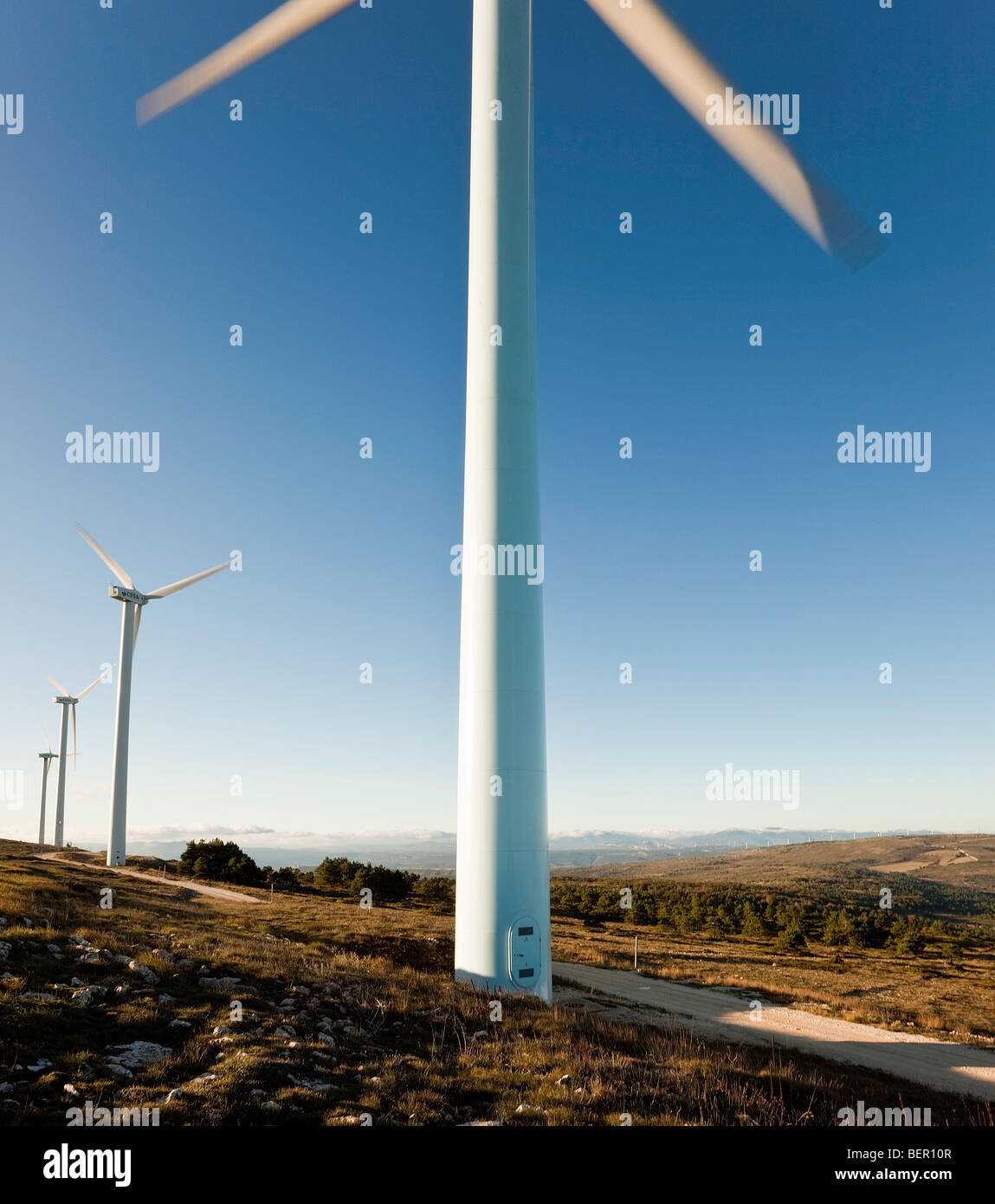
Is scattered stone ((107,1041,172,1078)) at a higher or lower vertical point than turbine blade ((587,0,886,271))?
lower

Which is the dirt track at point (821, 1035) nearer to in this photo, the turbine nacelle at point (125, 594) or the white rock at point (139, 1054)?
the white rock at point (139, 1054)

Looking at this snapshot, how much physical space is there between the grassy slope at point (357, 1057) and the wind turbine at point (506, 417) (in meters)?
2.56

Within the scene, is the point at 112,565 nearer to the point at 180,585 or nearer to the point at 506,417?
the point at 180,585

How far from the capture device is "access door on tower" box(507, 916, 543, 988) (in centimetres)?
1958

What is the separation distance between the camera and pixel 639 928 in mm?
81250

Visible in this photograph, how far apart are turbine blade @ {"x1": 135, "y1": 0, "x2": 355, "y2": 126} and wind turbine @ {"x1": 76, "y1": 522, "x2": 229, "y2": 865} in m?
48.9

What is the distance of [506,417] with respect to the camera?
21.9 m

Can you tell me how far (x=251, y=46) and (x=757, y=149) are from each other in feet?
51.0

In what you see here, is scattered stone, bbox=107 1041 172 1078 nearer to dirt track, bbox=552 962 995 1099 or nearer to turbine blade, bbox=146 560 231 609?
dirt track, bbox=552 962 995 1099

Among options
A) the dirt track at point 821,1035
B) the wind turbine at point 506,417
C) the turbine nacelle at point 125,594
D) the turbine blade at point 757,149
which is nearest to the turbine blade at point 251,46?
the wind turbine at point 506,417

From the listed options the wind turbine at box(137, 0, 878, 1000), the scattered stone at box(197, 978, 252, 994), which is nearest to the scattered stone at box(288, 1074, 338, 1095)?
the scattered stone at box(197, 978, 252, 994)
